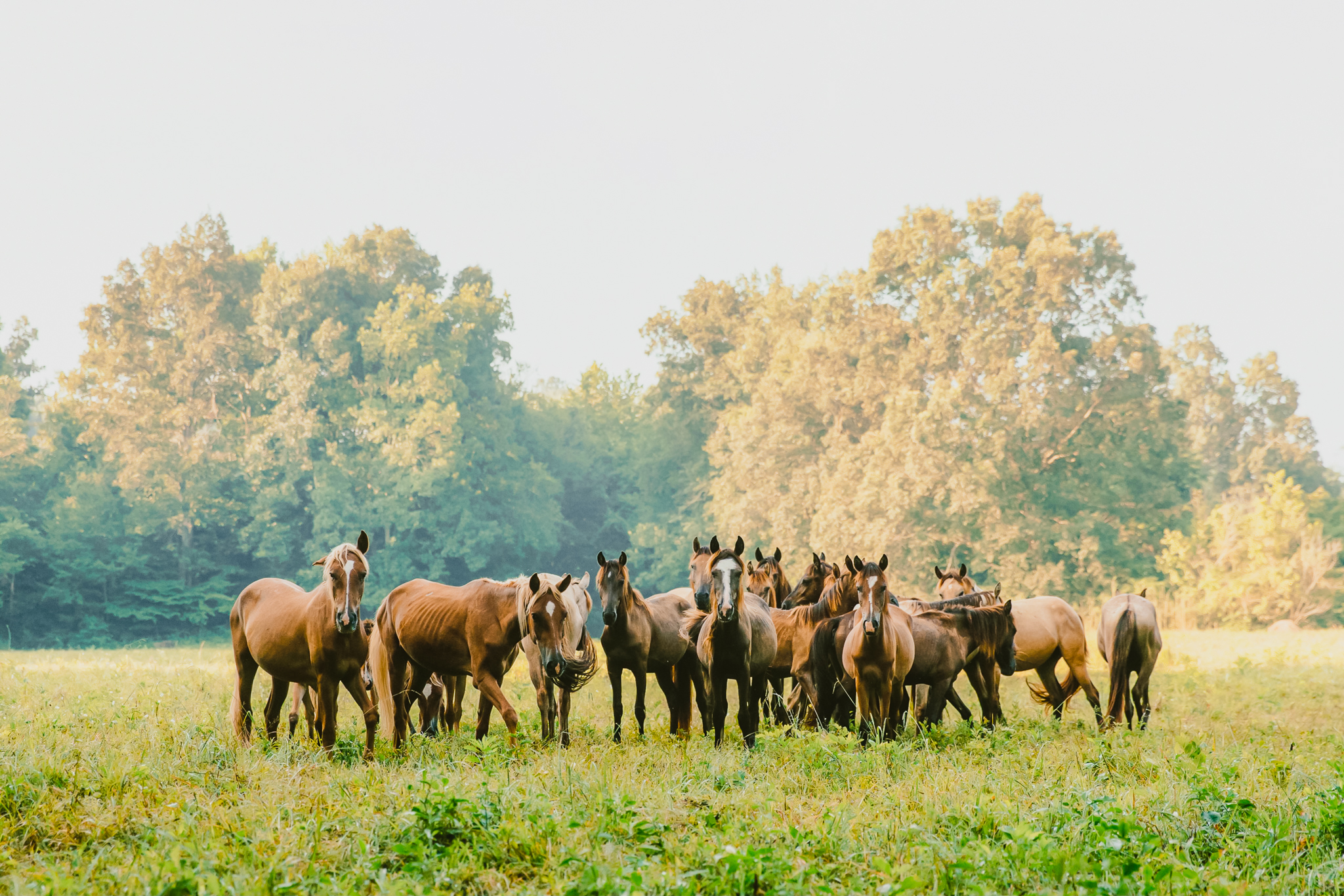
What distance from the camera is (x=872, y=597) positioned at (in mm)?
7832

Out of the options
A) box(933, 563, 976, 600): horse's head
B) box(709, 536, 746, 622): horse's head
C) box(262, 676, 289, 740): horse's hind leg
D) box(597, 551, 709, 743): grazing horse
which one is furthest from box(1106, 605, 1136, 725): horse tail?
box(262, 676, 289, 740): horse's hind leg

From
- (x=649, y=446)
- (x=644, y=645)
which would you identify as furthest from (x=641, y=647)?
(x=649, y=446)

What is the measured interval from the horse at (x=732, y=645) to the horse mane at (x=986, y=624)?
78.9 inches

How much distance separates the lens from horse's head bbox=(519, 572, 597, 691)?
25.3 ft

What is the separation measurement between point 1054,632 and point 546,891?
825cm

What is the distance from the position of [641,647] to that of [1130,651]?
5.34m

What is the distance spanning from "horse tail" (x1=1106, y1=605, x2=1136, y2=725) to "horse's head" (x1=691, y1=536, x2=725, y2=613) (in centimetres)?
440

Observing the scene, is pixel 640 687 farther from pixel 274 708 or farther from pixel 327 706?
pixel 274 708

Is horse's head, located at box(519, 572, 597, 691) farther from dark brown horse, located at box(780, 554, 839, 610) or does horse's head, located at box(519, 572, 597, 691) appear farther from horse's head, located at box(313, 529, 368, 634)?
dark brown horse, located at box(780, 554, 839, 610)

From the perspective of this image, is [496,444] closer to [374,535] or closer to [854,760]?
[374,535]

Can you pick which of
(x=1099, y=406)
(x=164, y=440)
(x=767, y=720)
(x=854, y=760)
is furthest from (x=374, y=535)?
(x=854, y=760)

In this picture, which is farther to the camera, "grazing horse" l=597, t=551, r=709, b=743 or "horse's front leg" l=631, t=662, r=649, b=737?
"horse's front leg" l=631, t=662, r=649, b=737

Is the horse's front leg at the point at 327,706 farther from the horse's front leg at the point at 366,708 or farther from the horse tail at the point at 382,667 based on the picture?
the horse tail at the point at 382,667

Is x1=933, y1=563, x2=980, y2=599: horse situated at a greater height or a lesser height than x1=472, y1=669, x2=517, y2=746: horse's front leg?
greater
